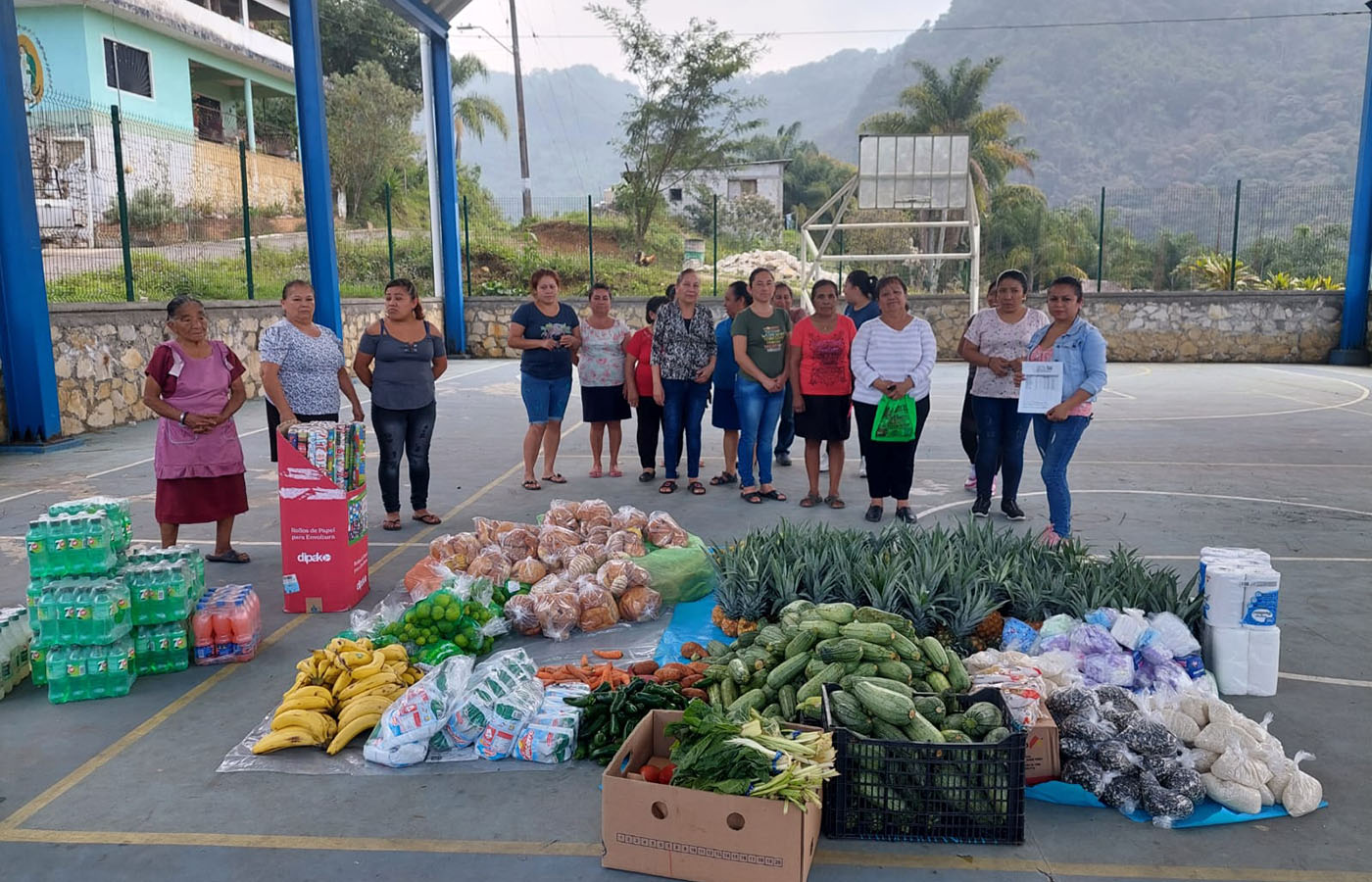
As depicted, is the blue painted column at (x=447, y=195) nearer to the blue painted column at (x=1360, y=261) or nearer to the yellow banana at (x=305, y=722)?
the yellow banana at (x=305, y=722)

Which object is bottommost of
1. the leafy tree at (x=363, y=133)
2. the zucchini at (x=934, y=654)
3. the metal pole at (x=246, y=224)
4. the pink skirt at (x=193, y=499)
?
the zucchini at (x=934, y=654)

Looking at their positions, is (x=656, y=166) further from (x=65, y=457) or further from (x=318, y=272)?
(x=65, y=457)

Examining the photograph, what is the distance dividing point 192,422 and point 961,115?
4525 cm

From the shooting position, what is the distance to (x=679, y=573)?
5.68 meters

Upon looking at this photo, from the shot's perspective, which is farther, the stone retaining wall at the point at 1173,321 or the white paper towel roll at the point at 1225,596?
the stone retaining wall at the point at 1173,321

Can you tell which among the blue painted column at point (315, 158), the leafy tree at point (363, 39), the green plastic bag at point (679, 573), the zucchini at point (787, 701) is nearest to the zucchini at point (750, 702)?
the zucchini at point (787, 701)

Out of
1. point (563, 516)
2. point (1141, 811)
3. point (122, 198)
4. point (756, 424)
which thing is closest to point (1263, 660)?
point (1141, 811)

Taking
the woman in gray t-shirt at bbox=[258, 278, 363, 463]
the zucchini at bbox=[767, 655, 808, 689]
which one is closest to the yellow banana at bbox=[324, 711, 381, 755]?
the zucchini at bbox=[767, 655, 808, 689]

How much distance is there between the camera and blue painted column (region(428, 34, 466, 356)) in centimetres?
2045

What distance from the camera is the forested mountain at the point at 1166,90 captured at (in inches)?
3573

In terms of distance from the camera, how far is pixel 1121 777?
3436 millimetres

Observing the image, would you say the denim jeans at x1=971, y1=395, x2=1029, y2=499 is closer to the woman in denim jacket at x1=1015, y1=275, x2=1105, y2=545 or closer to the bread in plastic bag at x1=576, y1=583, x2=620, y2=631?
the woman in denim jacket at x1=1015, y1=275, x2=1105, y2=545

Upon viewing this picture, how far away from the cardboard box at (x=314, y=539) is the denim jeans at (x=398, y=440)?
5.23 ft

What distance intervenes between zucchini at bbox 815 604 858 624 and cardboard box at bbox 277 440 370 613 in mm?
2846
